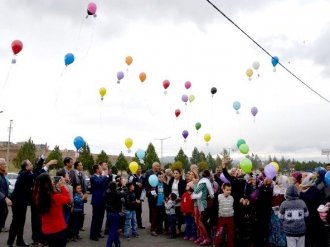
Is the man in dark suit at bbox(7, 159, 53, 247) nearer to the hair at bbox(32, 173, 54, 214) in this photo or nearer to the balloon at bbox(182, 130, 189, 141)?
the hair at bbox(32, 173, 54, 214)

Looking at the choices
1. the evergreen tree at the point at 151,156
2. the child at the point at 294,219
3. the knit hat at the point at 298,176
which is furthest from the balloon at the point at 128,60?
the evergreen tree at the point at 151,156

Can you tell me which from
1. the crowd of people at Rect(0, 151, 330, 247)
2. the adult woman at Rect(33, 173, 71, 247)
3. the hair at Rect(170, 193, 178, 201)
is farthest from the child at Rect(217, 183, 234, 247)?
the adult woman at Rect(33, 173, 71, 247)

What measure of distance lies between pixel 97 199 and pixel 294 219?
5230 millimetres

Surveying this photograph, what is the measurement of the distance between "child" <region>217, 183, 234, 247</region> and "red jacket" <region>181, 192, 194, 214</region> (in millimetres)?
1475

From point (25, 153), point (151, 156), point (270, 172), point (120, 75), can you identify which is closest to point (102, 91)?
point (120, 75)

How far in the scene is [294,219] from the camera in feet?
21.8

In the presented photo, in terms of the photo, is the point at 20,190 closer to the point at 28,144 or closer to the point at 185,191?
the point at 185,191

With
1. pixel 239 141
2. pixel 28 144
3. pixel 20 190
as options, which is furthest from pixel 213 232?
pixel 28 144

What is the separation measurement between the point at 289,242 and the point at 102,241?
16.0 ft

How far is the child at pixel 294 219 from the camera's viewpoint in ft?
21.7

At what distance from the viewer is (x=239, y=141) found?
10312mm

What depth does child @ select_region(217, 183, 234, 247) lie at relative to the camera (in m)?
8.10

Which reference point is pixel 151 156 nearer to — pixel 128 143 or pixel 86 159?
pixel 86 159

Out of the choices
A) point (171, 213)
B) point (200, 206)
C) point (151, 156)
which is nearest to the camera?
point (200, 206)
